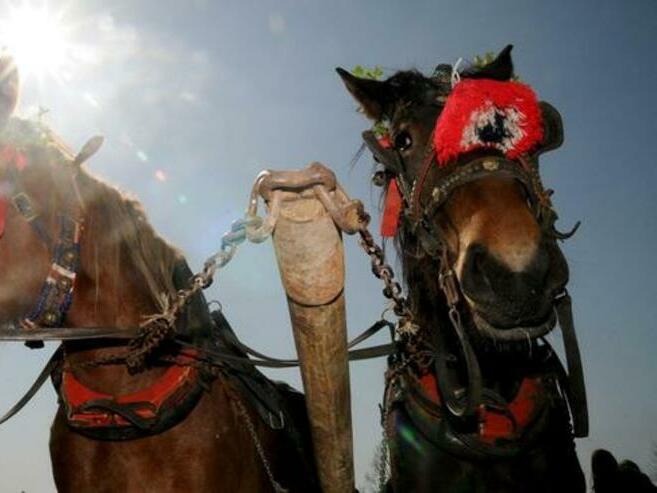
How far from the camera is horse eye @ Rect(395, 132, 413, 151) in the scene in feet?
11.5

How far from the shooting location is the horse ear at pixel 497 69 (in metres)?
3.49

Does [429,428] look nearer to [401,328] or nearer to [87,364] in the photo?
[401,328]

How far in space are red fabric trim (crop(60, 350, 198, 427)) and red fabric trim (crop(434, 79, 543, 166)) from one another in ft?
5.89

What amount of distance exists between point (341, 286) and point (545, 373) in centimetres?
189

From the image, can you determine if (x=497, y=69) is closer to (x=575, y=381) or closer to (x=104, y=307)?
(x=575, y=381)

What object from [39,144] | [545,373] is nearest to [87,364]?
[39,144]

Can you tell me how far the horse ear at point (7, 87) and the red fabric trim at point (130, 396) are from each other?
1.38 m

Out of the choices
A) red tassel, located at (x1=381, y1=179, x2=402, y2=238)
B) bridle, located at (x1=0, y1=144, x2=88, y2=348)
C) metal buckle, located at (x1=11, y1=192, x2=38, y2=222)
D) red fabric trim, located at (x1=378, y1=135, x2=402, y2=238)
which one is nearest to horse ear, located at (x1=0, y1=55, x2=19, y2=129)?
bridle, located at (x1=0, y1=144, x2=88, y2=348)

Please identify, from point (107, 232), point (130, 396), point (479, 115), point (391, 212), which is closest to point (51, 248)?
point (107, 232)

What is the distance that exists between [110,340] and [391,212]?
181 centimetres

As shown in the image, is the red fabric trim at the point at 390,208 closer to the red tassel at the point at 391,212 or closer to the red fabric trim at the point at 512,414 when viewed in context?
the red tassel at the point at 391,212

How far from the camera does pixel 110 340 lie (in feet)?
9.74

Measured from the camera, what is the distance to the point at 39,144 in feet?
10.2

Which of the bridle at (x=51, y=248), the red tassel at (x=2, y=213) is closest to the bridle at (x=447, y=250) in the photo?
the bridle at (x=51, y=248)
